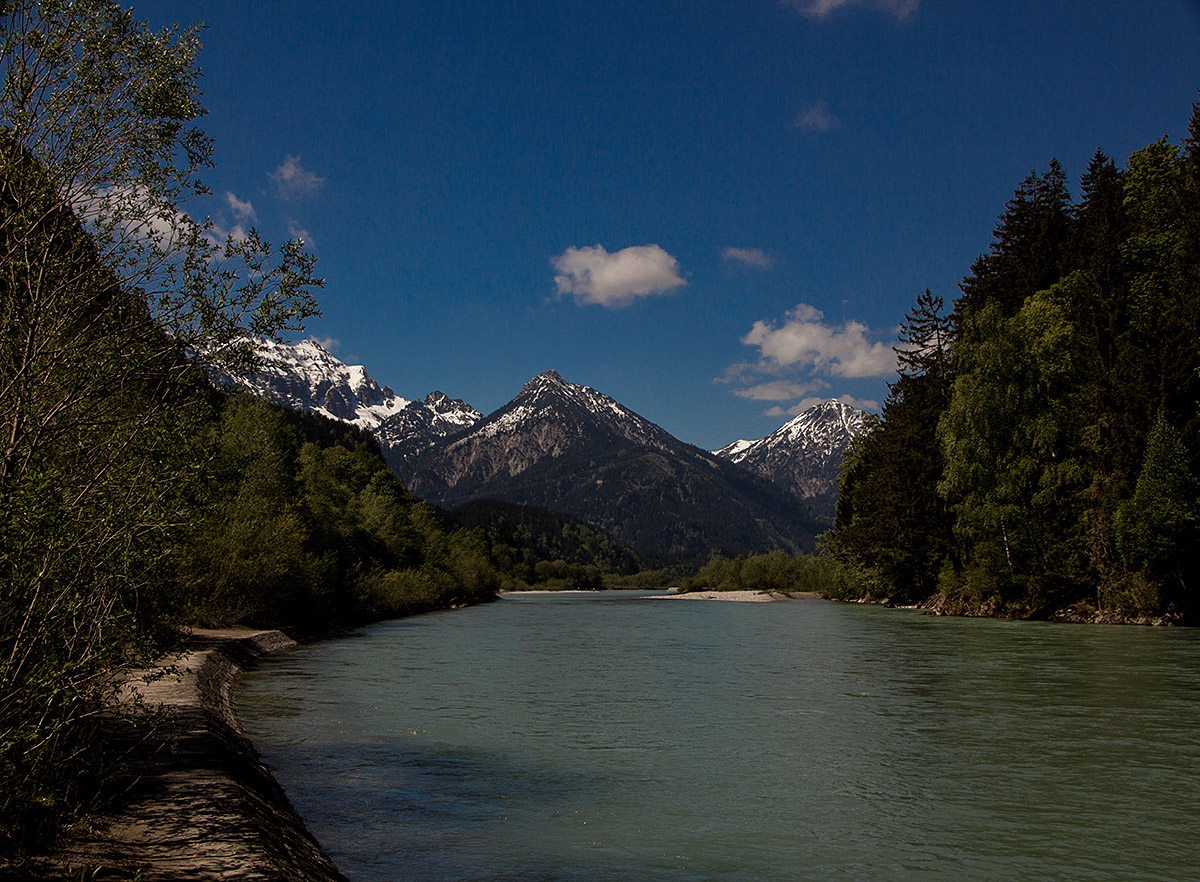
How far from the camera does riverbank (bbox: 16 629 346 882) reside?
313 inches

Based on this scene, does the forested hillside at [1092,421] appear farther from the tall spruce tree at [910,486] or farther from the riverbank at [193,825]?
the riverbank at [193,825]

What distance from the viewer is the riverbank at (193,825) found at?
7945mm

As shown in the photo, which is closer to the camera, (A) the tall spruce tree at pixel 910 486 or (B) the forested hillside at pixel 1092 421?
(B) the forested hillside at pixel 1092 421

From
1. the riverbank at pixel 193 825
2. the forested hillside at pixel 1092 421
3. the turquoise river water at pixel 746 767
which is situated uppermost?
the forested hillside at pixel 1092 421

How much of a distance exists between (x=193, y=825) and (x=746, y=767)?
10.4m

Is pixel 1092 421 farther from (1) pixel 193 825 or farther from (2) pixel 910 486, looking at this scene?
(1) pixel 193 825

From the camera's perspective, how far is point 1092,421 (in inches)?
2077

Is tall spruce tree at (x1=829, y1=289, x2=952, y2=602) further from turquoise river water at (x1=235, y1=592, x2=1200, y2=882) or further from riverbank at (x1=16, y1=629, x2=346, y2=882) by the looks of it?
riverbank at (x1=16, y1=629, x2=346, y2=882)

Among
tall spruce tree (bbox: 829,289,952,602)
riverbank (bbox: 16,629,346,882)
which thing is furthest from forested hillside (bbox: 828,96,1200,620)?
riverbank (bbox: 16,629,346,882)

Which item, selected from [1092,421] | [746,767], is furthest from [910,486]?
[746,767]

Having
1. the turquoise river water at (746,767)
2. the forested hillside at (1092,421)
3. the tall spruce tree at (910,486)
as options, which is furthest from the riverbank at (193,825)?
the tall spruce tree at (910,486)

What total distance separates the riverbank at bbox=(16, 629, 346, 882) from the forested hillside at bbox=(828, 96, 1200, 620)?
1929 inches

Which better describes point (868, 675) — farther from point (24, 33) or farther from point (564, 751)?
point (24, 33)

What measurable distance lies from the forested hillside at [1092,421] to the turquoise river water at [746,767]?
60.5ft
